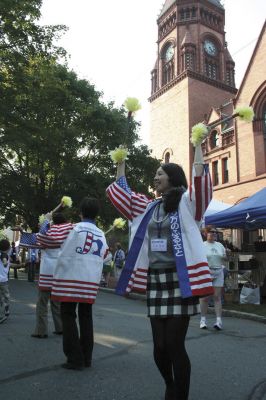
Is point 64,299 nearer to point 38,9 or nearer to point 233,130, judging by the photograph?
point 38,9

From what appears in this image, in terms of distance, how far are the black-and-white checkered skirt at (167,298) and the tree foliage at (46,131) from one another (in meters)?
12.2

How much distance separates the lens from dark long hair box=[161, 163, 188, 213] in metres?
3.14

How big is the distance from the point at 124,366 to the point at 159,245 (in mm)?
2278

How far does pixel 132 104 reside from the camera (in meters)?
3.60

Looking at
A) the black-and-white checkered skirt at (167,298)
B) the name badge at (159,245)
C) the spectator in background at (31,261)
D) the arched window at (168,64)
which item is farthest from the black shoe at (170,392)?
the arched window at (168,64)

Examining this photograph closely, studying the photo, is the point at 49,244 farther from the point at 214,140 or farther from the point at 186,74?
the point at 186,74

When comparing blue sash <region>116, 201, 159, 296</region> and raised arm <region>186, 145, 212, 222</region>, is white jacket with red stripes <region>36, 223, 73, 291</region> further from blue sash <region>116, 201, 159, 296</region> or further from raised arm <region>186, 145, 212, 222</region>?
raised arm <region>186, 145, 212, 222</region>

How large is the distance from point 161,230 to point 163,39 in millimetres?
54280

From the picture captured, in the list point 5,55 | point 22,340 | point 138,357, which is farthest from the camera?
point 5,55

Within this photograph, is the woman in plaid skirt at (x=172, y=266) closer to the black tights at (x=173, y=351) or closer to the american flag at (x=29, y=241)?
the black tights at (x=173, y=351)

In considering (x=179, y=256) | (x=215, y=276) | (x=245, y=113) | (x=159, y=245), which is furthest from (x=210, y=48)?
(x=179, y=256)

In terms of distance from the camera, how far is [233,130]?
110ft

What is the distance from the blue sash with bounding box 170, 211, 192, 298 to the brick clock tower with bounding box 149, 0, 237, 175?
3665 centimetres

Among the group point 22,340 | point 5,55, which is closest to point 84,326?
point 22,340
